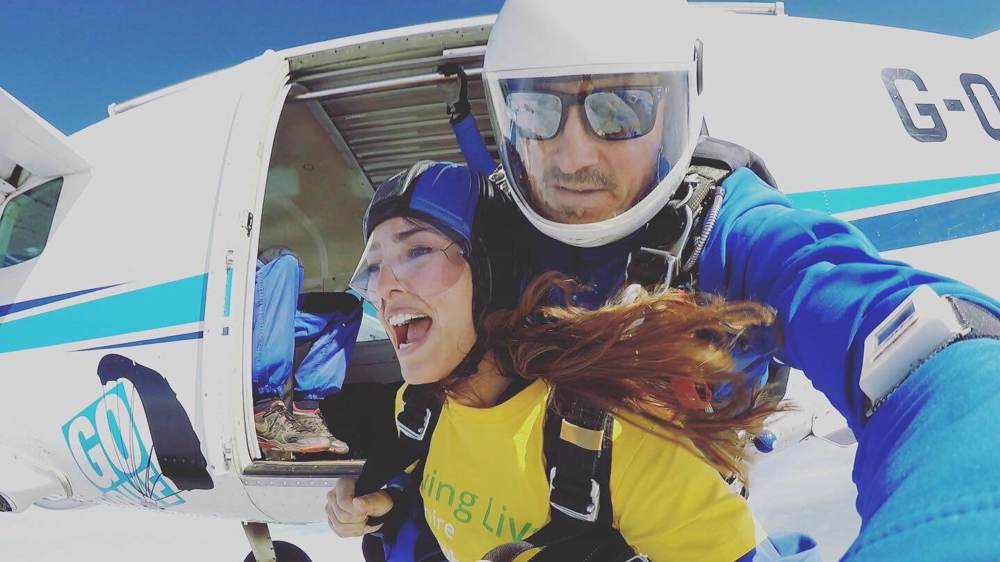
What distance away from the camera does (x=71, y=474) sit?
2453 mm

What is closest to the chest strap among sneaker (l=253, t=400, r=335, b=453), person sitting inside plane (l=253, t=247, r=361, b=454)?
person sitting inside plane (l=253, t=247, r=361, b=454)

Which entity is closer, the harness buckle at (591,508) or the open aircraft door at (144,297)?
the harness buckle at (591,508)

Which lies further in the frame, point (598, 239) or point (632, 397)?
point (598, 239)

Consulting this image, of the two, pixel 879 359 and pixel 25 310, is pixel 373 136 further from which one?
pixel 879 359

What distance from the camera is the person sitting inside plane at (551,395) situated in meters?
0.89

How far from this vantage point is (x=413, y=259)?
1029 mm

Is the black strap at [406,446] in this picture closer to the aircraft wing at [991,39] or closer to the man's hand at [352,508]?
the man's hand at [352,508]

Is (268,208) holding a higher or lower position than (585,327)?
higher

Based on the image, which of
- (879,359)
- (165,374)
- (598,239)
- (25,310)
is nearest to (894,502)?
(879,359)

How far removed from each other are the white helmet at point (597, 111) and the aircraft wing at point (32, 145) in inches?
98.0

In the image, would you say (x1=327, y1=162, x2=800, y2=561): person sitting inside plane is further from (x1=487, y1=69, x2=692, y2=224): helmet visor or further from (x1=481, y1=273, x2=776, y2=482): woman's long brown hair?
Result: (x1=487, y1=69, x2=692, y2=224): helmet visor

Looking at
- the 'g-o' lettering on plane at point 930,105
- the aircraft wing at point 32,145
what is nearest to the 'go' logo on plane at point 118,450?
the aircraft wing at point 32,145

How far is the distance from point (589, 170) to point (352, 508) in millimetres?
908

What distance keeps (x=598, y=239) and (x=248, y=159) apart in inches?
72.6
